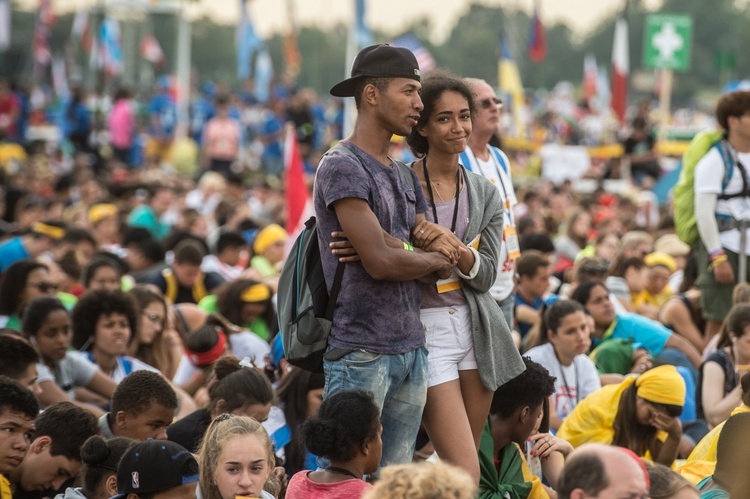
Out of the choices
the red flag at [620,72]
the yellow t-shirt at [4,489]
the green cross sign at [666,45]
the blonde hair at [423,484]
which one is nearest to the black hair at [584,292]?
the yellow t-shirt at [4,489]

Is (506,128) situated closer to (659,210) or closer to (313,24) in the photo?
(659,210)

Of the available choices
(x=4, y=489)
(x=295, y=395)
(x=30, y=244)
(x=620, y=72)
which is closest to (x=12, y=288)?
(x=295, y=395)

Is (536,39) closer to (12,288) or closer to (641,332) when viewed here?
(641,332)

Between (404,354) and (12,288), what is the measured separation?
458 centimetres

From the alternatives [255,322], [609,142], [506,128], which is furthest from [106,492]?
[609,142]

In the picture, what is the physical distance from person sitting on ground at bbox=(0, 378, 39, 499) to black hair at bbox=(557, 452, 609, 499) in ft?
8.57

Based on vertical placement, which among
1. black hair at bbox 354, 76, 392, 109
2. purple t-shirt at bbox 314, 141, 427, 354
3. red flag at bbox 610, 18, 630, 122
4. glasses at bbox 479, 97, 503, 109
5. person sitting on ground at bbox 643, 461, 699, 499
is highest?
red flag at bbox 610, 18, 630, 122

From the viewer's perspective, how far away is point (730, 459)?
488 cm

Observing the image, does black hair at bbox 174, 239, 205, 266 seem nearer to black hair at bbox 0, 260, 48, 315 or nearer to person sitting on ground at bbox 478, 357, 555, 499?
black hair at bbox 0, 260, 48, 315

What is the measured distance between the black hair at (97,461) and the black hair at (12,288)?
3.39 meters

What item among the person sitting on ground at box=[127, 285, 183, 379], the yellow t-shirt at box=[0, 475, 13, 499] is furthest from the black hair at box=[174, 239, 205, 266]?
the yellow t-shirt at box=[0, 475, 13, 499]

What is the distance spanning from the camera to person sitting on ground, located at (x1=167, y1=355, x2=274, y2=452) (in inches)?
240

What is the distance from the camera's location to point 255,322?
366 inches

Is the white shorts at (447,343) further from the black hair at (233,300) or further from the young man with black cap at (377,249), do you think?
the black hair at (233,300)
